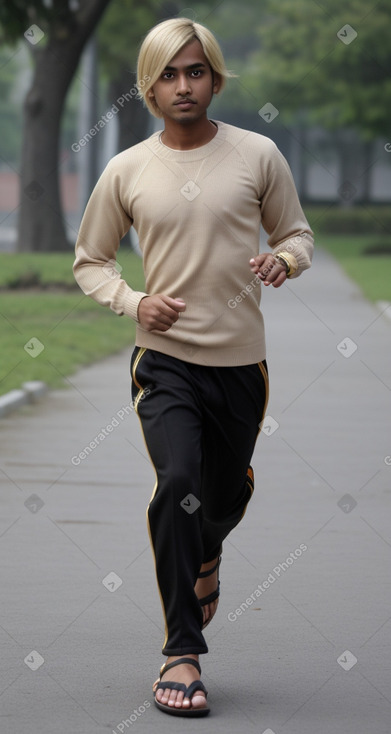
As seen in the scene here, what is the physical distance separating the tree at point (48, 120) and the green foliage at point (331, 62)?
14.6m

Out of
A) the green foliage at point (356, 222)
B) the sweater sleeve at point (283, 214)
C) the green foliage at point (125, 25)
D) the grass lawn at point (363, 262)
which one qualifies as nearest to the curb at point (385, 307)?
the grass lawn at point (363, 262)

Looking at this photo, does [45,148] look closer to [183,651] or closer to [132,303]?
[132,303]

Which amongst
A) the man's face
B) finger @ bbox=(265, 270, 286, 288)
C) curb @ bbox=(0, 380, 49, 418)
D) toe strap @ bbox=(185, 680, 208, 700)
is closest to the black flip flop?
toe strap @ bbox=(185, 680, 208, 700)

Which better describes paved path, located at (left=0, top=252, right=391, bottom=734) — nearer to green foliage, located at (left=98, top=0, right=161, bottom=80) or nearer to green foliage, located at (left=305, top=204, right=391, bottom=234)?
green foliage, located at (left=98, top=0, right=161, bottom=80)

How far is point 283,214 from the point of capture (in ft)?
16.2

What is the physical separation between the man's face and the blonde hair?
0.02m

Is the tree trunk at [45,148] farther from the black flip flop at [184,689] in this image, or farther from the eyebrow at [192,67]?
the black flip flop at [184,689]

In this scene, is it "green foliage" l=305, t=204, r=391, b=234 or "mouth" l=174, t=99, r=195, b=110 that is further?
"green foliage" l=305, t=204, r=391, b=234

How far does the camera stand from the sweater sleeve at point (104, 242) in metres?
4.85

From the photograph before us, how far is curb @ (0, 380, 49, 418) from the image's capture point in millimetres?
11678

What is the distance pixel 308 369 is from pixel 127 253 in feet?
78.8

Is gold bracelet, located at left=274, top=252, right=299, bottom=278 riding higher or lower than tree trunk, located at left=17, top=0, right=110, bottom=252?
lower

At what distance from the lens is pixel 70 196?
8638 centimetres

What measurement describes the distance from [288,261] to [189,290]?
1.14 ft
